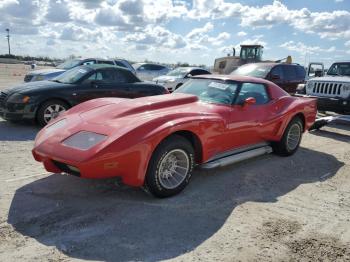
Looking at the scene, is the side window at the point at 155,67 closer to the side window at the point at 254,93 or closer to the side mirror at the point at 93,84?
the side mirror at the point at 93,84

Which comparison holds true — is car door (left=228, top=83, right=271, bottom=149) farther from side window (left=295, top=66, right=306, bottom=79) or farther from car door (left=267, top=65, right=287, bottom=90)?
side window (left=295, top=66, right=306, bottom=79)

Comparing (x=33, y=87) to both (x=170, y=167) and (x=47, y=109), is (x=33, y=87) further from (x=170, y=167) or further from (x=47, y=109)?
(x=170, y=167)

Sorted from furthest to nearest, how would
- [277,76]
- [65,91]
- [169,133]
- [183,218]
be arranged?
[277,76], [65,91], [169,133], [183,218]

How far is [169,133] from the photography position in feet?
13.7

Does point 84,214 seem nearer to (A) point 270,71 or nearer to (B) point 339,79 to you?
(B) point 339,79

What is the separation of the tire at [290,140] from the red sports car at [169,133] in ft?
0.07

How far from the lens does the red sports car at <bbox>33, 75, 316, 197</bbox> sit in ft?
12.7

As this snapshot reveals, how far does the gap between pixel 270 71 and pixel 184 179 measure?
886cm

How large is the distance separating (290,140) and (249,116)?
1.55 m

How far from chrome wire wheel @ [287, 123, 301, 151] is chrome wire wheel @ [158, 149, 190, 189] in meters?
2.76

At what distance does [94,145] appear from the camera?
12.6 feet

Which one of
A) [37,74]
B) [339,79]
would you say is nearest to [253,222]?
[339,79]

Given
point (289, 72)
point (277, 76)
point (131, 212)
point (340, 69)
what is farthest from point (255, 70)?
point (131, 212)

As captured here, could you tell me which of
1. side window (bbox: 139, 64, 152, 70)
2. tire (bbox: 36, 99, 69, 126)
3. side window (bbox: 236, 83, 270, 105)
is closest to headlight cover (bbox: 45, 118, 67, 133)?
side window (bbox: 236, 83, 270, 105)
